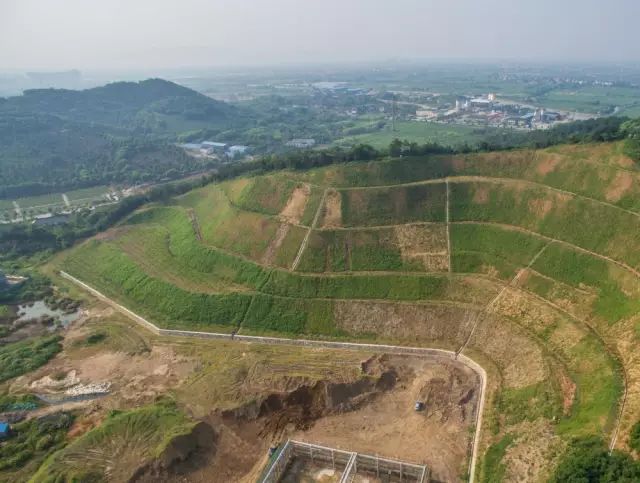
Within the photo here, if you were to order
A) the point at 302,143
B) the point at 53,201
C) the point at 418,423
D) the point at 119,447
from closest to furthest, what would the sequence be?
the point at 119,447
the point at 418,423
the point at 53,201
the point at 302,143

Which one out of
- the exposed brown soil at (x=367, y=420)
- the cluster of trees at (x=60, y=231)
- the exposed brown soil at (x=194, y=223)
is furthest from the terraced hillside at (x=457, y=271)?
the cluster of trees at (x=60, y=231)

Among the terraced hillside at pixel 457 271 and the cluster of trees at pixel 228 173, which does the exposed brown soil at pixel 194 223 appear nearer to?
the terraced hillside at pixel 457 271

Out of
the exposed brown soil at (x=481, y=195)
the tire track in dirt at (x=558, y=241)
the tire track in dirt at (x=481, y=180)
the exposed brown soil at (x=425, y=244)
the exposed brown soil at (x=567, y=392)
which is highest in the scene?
the tire track in dirt at (x=481, y=180)

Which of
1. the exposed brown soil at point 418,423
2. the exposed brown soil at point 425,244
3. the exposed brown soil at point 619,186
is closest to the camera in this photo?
the exposed brown soil at point 418,423

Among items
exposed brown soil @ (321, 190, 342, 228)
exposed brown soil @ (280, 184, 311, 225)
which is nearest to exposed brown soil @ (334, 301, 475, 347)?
exposed brown soil @ (321, 190, 342, 228)

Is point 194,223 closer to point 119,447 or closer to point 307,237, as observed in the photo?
point 307,237

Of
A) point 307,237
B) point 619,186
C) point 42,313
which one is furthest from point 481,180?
point 42,313
